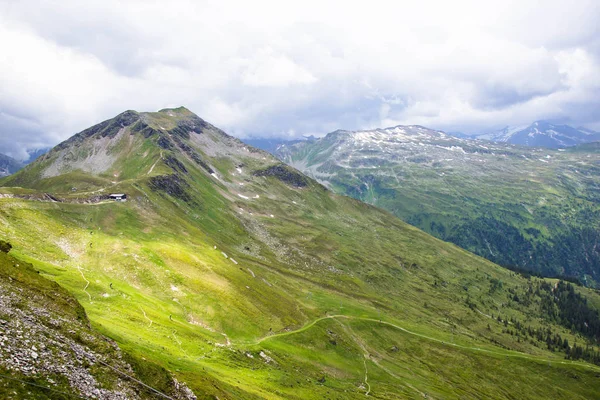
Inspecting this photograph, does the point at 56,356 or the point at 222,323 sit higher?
the point at 56,356

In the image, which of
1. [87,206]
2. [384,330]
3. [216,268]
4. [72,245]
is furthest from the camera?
[384,330]

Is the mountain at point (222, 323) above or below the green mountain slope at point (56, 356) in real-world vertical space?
below

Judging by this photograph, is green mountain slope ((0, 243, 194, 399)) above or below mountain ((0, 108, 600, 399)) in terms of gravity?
above

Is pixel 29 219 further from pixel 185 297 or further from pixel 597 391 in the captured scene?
pixel 597 391

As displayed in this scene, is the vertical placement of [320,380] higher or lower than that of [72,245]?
lower

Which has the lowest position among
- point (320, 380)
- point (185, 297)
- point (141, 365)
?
point (320, 380)

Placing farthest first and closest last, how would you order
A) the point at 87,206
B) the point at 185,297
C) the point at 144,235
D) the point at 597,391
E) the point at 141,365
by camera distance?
1. the point at 597,391
2. the point at 87,206
3. the point at 144,235
4. the point at 185,297
5. the point at 141,365

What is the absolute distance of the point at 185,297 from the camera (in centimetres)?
11119

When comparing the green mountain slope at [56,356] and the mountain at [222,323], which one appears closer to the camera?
the green mountain slope at [56,356]

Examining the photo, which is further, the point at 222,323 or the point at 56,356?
the point at 222,323

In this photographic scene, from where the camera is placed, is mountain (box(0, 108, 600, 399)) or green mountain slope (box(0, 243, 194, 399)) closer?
green mountain slope (box(0, 243, 194, 399))

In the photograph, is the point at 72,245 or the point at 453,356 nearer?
the point at 72,245

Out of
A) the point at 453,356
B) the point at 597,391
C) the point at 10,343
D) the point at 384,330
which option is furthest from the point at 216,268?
the point at 597,391

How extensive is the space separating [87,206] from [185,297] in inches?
3411
